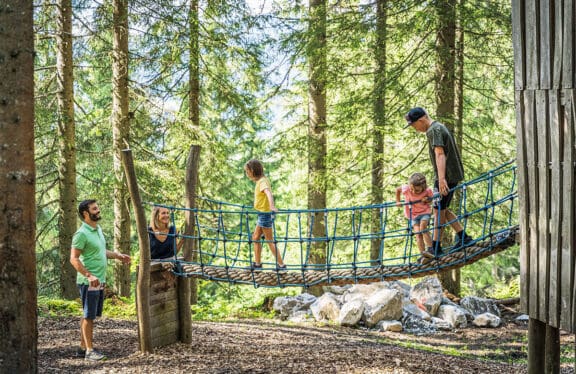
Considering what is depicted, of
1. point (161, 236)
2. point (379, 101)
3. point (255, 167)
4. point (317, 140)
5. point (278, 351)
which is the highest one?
point (379, 101)

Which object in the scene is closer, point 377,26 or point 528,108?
point 528,108

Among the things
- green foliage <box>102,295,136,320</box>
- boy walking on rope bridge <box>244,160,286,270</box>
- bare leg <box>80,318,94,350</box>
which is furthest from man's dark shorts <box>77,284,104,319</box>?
green foliage <box>102,295,136,320</box>

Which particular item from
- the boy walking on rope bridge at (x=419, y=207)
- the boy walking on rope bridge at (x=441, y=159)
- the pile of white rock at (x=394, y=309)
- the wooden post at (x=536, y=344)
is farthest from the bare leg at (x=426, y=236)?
the pile of white rock at (x=394, y=309)

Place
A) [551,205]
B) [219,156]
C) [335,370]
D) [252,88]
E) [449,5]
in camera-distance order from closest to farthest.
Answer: [551,205] < [335,370] < [449,5] < [219,156] < [252,88]

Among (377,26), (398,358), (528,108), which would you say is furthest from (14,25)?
(377,26)

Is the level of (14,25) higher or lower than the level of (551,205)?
higher

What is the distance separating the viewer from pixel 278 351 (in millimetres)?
6082

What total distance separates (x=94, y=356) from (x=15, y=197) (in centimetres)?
191

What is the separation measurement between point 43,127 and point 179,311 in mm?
A: 5049

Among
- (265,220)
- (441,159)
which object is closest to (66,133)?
(265,220)

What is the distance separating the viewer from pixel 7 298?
4.16 metres

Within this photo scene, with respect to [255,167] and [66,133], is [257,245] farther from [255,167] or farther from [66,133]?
[66,133]

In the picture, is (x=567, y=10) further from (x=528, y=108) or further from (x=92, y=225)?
(x=92, y=225)

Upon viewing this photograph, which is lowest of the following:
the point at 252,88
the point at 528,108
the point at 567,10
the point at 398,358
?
the point at 398,358
